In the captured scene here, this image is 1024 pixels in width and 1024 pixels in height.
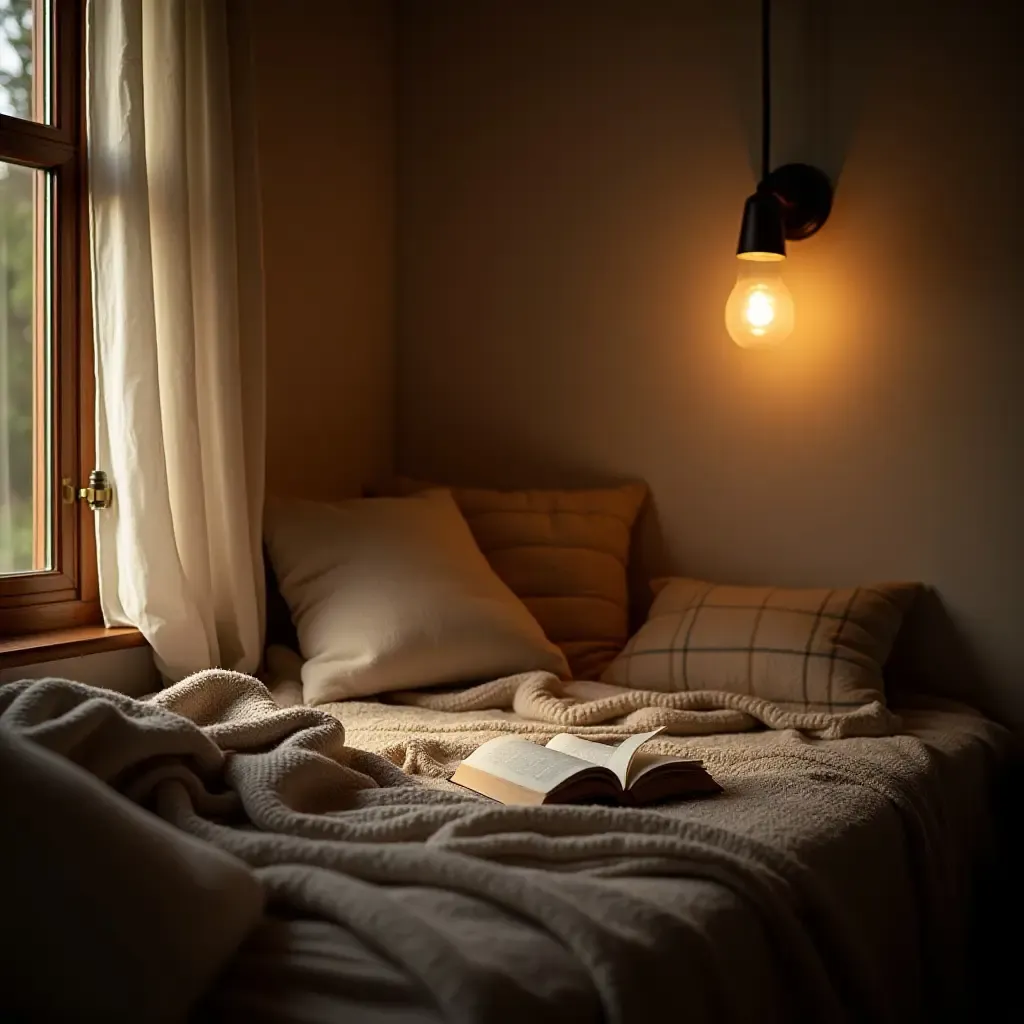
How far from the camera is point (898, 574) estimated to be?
274cm

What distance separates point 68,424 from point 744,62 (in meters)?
1.75

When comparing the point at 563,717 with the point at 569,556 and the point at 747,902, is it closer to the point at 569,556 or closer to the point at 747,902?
the point at 569,556

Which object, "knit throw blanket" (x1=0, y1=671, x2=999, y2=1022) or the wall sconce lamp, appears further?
the wall sconce lamp

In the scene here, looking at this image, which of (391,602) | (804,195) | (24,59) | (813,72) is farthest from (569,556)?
(24,59)

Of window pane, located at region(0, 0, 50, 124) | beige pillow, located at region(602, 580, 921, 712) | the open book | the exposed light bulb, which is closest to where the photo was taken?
the open book

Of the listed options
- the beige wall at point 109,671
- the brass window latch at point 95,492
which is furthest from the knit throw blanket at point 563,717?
the brass window latch at point 95,492

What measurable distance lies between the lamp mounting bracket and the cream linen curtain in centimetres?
119

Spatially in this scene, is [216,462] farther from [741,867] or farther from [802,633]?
[741,867]

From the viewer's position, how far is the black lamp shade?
8.53 ft

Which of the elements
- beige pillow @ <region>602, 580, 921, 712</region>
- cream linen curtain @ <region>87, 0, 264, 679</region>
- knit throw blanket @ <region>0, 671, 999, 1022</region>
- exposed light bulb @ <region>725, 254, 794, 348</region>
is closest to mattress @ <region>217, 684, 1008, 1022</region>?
knit throw blanket @ <region>0, 671, 999, 1022</region>

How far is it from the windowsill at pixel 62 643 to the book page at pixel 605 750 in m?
0.92

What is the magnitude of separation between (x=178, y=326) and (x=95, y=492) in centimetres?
37

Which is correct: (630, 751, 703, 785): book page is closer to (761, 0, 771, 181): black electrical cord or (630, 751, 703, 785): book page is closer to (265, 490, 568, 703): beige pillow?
(265, 490, 568, 703): beige pillow

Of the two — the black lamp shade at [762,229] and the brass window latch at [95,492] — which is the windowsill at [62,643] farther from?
the black lamp shade at [762,229]
